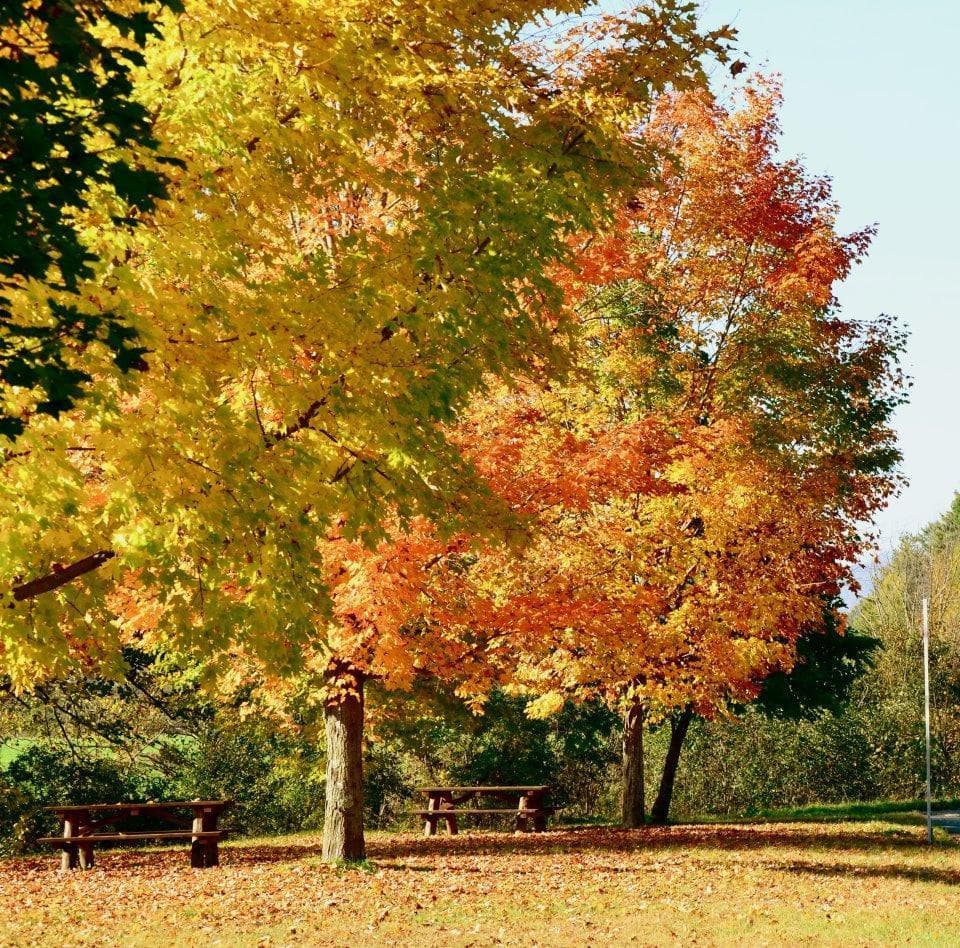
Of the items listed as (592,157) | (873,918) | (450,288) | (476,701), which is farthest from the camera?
(476,701)

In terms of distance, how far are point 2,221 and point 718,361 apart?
14347mm

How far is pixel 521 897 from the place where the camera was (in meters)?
11.8

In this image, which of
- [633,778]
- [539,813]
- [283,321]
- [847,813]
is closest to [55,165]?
[283,321]

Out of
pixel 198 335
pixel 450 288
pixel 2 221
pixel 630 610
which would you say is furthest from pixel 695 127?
pixel 2 221

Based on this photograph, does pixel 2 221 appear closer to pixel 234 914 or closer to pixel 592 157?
pixel 592 157

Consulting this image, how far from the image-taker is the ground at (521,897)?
1001 cm

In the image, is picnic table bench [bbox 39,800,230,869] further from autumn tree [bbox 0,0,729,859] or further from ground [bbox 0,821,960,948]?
autumn tree [bbox 0,0,729,859]

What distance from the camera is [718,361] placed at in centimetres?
1745

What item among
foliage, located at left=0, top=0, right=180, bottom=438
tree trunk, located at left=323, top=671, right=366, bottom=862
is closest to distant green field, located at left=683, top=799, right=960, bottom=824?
tree trunk, located at left=323, top=671, right=366, bottom=862

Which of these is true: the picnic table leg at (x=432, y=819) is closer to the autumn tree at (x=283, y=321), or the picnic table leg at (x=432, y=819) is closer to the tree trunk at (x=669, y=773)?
the tree trunk at (x=669, y=773)

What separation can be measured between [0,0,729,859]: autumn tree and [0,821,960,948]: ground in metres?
3.16

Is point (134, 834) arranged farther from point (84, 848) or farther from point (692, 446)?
point (692, 446)

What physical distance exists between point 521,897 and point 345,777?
3.53 meters

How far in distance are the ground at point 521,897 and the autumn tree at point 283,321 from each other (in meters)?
3.16
